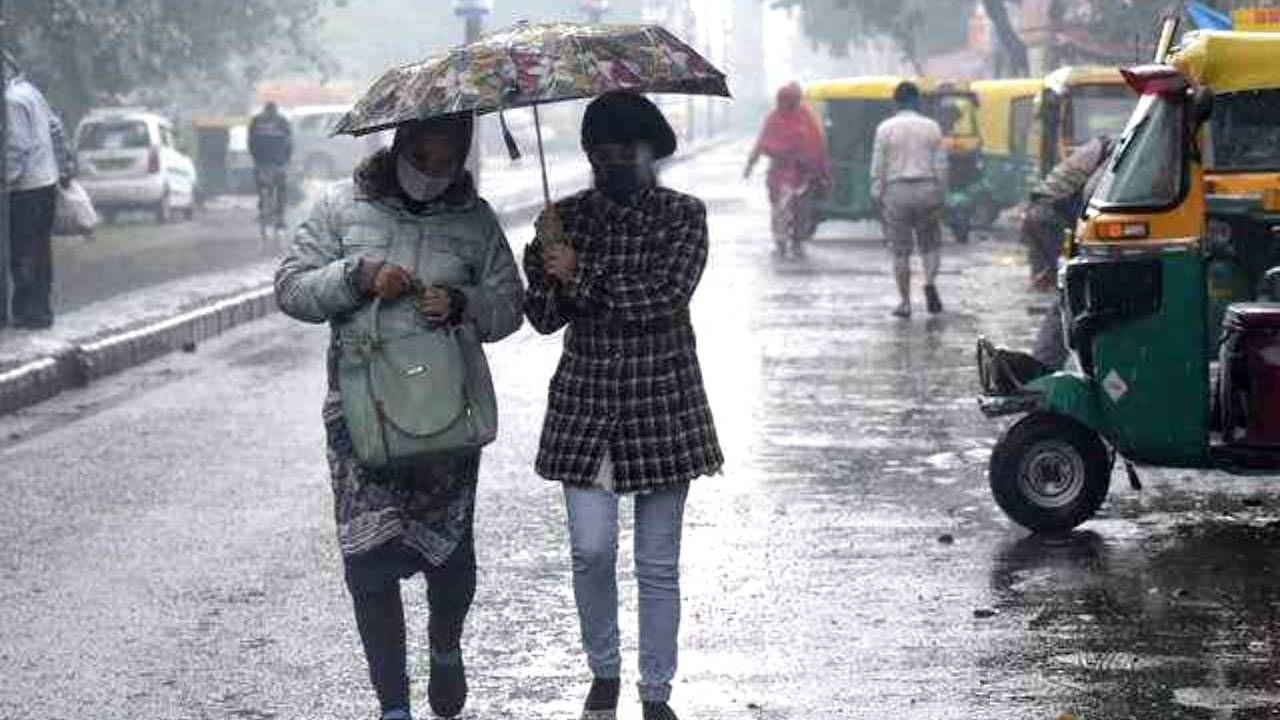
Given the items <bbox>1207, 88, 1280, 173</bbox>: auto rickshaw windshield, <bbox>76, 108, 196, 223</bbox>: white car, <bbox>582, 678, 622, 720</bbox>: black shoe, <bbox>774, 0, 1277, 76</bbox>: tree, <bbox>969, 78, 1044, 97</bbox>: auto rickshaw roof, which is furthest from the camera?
<bbox>76, 108, 196, 223</bbox>: white car

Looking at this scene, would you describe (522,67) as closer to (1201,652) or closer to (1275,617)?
(1201,652)

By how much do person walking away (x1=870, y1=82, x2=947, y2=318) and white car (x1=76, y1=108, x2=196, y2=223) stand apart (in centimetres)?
2196

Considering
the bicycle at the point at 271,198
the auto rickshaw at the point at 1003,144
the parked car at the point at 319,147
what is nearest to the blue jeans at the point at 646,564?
the bicycle at the point at 271,198

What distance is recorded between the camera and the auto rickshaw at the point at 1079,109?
25.4 meters

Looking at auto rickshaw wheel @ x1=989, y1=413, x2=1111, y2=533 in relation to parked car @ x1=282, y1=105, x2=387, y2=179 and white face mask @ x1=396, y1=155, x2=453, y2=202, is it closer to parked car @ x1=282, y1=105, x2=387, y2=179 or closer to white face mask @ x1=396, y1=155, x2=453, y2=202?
white face mask @ x1=396, y1=155, x2=453, y2=202

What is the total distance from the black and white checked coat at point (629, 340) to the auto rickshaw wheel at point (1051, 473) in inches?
143

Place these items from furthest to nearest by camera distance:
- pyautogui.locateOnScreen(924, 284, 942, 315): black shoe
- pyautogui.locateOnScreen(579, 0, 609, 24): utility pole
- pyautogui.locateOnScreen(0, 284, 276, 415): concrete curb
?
pyautogui.locateOnScreen(579, 0, 609, 24): utility pole → pyautogui.locateOnScreen(924, 284, 942, 315): black shoe → pyautogui.locateOnScreen(0, 284, 276, 415): concrete curb

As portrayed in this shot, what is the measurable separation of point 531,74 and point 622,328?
28.3 inches

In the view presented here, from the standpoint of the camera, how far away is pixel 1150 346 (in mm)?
9961

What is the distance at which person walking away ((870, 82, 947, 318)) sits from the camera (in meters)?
19.8

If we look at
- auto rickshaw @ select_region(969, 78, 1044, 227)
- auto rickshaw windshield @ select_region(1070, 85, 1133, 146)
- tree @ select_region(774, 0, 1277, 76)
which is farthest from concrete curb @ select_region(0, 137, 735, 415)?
auto rickshaw @ select_region(969, 78, 1044, 227)

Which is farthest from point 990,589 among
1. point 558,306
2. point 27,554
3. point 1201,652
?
point 27,554

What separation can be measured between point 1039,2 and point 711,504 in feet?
146

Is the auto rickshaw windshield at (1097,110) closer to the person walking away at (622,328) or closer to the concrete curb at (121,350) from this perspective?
the concrete curb at (121,350)
